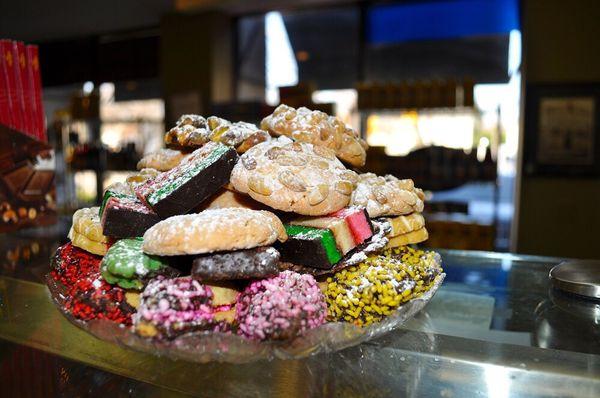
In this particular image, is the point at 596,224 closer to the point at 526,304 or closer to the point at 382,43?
the point at 382,43

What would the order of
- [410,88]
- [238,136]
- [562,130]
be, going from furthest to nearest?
[562,130] < [410,88] < [238,136]

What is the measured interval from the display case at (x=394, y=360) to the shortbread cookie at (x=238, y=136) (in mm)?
546

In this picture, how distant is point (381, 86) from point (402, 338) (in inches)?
153

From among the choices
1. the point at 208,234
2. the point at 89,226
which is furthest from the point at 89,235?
the point at 208,234

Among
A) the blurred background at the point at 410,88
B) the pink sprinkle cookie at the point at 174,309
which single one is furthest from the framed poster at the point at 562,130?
the pink sprinkle cookie at the point at 174,309

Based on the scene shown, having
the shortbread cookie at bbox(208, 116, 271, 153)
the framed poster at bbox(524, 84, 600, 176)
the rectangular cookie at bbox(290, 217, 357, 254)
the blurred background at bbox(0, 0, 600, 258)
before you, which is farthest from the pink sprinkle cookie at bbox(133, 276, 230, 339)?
the framed poster at bbox(524, 84, 600, 176)

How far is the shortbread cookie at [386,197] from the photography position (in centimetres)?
126

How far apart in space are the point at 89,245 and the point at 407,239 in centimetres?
80

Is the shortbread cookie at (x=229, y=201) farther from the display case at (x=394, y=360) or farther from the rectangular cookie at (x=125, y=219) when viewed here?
the display case at (x=394, y=360)

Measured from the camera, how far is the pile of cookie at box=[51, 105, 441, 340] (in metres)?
0.94

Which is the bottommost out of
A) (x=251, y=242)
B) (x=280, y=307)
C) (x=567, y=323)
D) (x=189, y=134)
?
(x=567, y=323)

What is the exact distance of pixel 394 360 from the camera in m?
1.01

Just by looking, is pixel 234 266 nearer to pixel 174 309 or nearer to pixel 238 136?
pixel 174 309

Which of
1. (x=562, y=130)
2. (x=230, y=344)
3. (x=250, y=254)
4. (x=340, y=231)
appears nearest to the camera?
(x=230, y=344)
